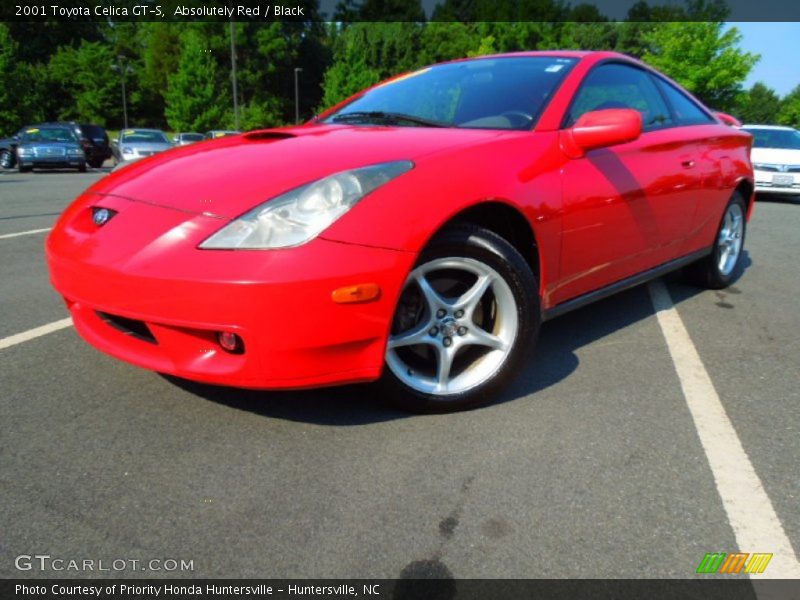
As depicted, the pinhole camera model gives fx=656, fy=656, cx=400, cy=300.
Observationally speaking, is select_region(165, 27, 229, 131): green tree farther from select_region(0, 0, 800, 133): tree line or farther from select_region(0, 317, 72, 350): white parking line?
select_region(0, 317, 72, 350): white parking line

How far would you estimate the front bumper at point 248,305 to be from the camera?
2008 millimetres

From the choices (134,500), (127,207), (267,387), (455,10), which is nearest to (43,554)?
(134,500)

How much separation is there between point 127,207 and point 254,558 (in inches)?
52.8

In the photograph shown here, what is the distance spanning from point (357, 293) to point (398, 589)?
893mm

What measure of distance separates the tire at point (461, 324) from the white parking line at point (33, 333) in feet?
6.52

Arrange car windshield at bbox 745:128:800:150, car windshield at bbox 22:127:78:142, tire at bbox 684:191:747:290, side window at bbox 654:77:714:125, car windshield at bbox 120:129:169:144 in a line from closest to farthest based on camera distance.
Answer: side window at bbox 654:77:714:125
tire at bbox 684:191:747:290
car windshield at bbox 745:128:800:150
car windshield at bbox 22:127:78:142
car windshield at bbox 120:129:169:144

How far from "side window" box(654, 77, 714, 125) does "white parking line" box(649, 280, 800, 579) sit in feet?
4.88

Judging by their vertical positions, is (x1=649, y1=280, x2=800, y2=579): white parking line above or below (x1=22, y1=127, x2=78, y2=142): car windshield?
above

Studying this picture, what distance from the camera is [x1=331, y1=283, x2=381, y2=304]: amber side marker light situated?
207 cm

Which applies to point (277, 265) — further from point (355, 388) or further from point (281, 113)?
point (281, 113)

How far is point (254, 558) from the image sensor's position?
5.50ft

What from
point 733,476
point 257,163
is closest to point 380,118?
point 257,163

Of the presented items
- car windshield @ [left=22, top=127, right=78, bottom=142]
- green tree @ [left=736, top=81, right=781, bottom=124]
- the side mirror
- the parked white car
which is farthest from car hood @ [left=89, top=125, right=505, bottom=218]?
green tree @ [left=736, top=81, right=781, bottom=124]

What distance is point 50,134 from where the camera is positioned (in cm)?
1886
